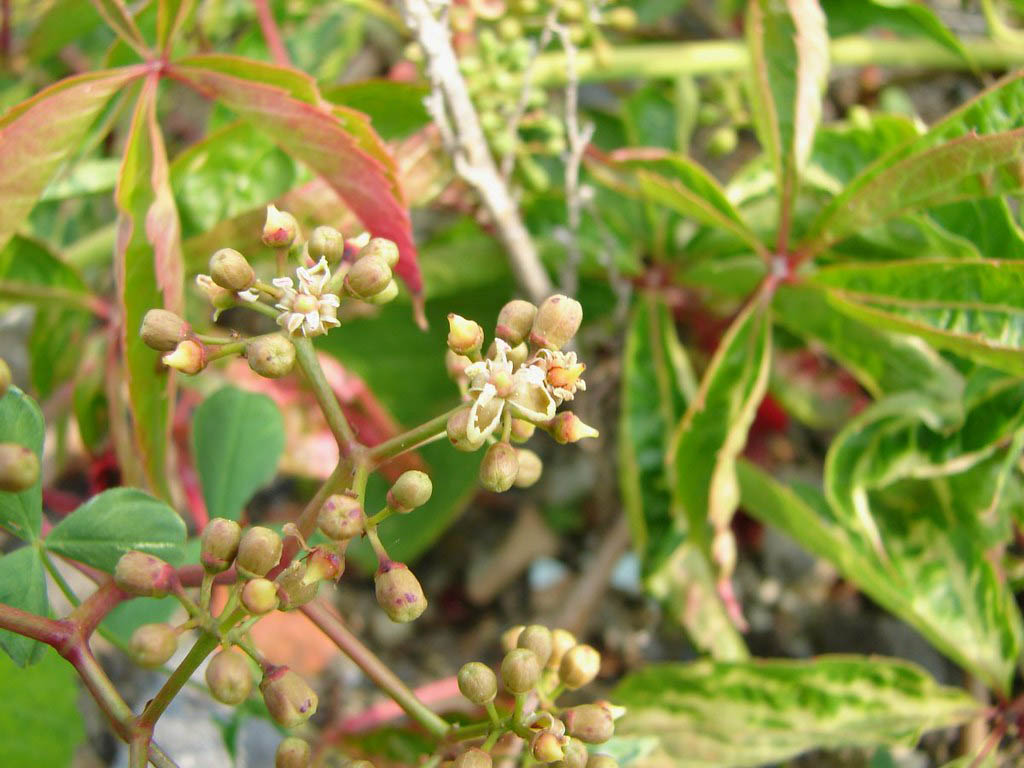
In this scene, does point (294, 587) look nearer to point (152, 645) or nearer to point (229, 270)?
point (152, 645)

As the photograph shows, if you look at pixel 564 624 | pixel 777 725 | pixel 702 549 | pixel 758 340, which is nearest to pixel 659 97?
pixel 758 340

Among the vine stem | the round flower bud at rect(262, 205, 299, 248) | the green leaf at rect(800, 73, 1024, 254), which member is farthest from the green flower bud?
the green leaf at rect(800, 73, 1024, 254)

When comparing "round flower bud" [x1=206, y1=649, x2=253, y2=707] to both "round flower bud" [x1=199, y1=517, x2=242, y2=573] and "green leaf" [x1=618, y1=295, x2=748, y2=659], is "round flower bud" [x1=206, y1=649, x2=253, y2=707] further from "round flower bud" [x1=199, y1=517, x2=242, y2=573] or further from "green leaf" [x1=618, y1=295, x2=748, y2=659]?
"green leaf" [x1=618, y1=295, x2=748, y2=659]

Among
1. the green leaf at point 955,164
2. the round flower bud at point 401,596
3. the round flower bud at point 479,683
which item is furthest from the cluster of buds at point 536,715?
the green leaf at point 955,164

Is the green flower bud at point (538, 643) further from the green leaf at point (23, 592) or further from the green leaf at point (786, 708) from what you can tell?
the green leaf at point (786, 708)

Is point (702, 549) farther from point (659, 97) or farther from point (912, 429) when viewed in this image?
point (659, 97)
